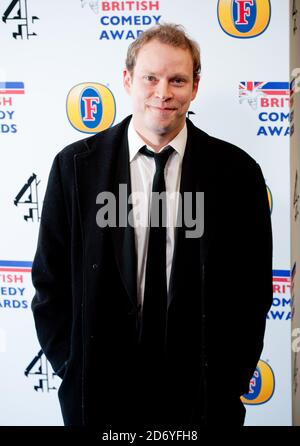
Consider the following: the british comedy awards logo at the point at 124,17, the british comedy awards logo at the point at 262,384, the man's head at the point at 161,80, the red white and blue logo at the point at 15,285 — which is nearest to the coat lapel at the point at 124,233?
the man's head at the point at 161,80

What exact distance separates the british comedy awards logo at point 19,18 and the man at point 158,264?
0.54 meters

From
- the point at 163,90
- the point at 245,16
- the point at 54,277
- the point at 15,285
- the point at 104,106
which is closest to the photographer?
the point at 163,90

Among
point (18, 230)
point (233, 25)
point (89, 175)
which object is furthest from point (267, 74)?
point (18, 230)

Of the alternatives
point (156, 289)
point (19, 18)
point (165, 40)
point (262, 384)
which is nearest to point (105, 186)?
point (156, 289)

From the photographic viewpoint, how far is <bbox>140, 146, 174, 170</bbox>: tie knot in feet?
5.84

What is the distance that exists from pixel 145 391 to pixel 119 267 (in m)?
0.43

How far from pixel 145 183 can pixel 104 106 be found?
453mm

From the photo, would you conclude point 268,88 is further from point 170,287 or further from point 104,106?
point 170,287

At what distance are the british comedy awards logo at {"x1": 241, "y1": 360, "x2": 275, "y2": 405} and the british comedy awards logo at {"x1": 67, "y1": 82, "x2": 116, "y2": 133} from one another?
1.19 metres

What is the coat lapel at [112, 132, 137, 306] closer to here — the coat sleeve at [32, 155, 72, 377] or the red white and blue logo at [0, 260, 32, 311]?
the coat sleeve at [32, 155, 72, 377]

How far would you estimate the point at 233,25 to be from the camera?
1.98 m

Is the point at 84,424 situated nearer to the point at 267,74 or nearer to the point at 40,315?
the point at 40,315

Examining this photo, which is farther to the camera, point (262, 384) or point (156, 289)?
point (262, 384)

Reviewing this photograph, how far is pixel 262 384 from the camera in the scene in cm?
217
